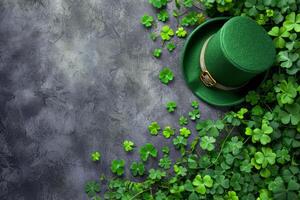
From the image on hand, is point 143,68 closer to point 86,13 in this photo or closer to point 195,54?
point 195,54

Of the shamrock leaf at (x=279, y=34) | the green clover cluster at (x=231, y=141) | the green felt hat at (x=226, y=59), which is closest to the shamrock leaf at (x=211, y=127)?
the green clover cluster at (x=231, y=141)

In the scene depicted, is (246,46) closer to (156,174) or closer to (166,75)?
(166,75)

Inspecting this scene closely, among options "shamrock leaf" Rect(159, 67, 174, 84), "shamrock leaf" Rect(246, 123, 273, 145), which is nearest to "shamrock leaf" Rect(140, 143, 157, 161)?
"shamrock leaf" Rect(159, 67, 174, 84)

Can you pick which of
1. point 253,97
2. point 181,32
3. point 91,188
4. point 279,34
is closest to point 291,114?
point 253,97

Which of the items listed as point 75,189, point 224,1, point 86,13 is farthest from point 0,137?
point 224,1

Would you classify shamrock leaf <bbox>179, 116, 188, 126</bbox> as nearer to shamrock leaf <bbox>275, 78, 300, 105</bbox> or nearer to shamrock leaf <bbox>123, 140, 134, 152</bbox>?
shamrock leaf <bbox>123, 140, 134, 152</bbox>

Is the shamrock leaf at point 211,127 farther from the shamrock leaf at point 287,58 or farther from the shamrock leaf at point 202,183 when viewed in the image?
the shamrock leaf at point 287,58
